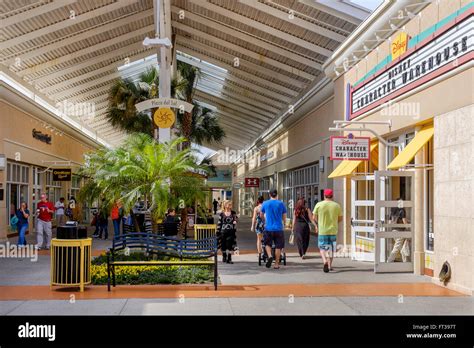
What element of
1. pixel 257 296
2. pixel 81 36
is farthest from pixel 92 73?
pixel 257 296

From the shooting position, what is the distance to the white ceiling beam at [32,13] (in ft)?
65.2

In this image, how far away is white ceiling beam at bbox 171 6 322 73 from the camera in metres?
23.7

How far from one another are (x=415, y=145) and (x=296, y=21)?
9796 millimetres

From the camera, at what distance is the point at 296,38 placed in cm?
2212

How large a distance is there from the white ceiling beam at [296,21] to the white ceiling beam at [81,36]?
6002 millimetres

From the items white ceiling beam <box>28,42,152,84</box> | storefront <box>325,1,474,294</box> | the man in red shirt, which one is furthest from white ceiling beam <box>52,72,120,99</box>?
storefront <box>325,1,474,294</box>

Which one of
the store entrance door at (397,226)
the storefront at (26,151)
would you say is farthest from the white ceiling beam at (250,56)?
the store entrance door at (397,226)

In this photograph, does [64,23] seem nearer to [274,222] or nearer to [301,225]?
[301,225]

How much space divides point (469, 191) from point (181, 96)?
25.1 metres

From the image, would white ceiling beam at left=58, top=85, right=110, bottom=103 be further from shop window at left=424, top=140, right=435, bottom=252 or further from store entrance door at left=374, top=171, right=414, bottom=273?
shop window at left=424, top=140, right=435, bottom=252

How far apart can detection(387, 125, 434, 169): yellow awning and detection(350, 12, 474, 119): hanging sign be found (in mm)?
898

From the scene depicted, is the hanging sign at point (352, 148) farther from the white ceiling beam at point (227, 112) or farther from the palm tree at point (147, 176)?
the white ceiling beam at point (227, 112)

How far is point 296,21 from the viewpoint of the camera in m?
20.5
